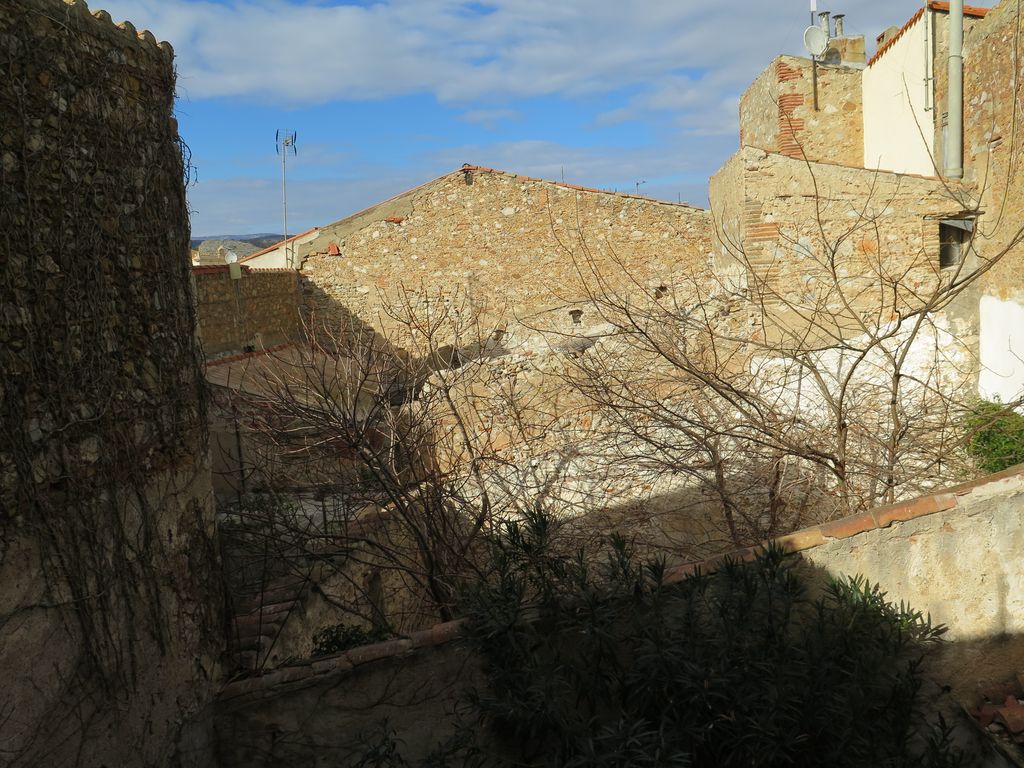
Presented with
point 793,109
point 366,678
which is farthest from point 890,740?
point 793,109

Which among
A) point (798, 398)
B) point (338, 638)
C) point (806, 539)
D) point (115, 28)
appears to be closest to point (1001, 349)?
point (798, 398)

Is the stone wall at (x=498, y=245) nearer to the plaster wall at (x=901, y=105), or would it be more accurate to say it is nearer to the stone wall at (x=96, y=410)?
the plaster wall at (x=901, y=105)

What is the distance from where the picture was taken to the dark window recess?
9086 millimetres

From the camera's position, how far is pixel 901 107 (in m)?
10.6

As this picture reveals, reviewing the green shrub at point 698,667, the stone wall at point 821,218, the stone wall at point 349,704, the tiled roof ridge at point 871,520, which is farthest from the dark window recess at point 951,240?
the stone wall at point 349,704

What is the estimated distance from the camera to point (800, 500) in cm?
641

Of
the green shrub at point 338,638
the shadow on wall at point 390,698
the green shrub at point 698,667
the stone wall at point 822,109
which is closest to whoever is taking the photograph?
the green shrub at point 698,667

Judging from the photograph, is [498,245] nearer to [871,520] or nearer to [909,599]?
[871,520]

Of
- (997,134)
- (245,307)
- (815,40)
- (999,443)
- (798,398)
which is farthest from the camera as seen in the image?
Answer: (245,307)

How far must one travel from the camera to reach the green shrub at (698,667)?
3291 mm

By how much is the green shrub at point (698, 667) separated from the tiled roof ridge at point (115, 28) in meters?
3.09

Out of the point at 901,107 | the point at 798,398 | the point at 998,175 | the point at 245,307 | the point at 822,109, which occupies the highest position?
the point at 822,109

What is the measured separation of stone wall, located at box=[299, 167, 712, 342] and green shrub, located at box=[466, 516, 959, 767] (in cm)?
1182

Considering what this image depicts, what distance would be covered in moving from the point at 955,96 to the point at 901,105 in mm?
1832
